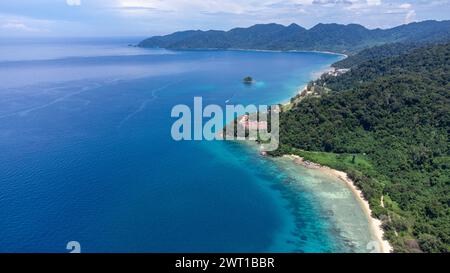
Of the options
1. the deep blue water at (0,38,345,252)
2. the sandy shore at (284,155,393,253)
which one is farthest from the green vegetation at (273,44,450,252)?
the deep blue water at (0,38,345,252)

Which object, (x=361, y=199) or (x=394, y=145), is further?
(x=394, y=145)

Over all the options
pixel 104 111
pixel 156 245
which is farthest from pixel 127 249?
pixel 104 111

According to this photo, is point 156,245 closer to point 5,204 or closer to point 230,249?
point 230,249

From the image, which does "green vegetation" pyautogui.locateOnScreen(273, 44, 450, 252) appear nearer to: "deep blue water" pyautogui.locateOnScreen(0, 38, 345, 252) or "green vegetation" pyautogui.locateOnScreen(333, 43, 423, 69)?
"deep blue water" pyautogui.locateOnScreen(0, 38, 345, 252)

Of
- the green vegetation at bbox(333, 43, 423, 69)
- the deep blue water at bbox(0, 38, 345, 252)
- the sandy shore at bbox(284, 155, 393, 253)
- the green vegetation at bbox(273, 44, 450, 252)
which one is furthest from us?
the green vegetation at bbox(333, 43, 423, 69)

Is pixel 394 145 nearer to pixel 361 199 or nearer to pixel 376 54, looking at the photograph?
pixel 361 199

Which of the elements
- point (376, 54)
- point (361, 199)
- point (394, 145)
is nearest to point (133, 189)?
point (361, 199)

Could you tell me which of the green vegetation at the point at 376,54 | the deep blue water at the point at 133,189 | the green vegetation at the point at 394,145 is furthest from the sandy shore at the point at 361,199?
the green vegetation at the point at 376,54
